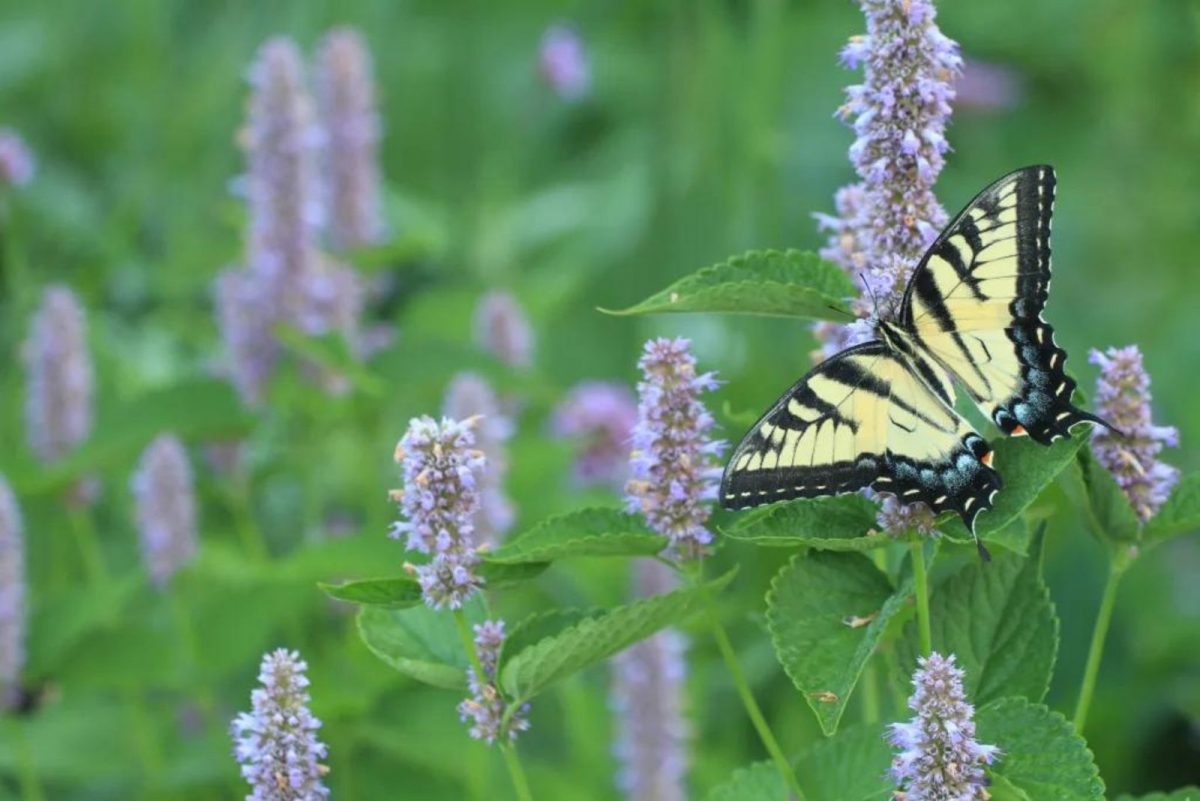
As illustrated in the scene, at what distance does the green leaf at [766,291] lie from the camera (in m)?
1.55

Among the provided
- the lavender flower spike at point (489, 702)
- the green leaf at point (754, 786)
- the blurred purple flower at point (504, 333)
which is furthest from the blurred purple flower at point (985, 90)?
the lavender flower spike at point (489, 702)

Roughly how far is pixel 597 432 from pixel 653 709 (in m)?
1.53

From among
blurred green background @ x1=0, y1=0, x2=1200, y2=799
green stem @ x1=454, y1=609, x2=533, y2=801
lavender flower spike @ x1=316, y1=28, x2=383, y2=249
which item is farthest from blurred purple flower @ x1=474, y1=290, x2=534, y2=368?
green stem @ x1=454, y1=609, x2=533, y2=801

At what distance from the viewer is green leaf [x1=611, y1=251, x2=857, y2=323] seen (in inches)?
61.1

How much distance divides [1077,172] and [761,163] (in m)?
2.57

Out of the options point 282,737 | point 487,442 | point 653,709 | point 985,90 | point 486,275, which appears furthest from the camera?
point 985,90

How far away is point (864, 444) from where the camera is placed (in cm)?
164

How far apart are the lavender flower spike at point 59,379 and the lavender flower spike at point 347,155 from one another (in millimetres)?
658

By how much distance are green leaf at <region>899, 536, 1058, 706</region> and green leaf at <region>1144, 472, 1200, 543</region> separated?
11 centimetres

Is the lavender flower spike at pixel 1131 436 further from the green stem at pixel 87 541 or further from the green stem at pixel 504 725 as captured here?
the green stem at pixel 87 541

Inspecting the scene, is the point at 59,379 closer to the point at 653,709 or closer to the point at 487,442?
the point at 487,442

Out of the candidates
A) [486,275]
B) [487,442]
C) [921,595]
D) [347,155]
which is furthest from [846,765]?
[486,275]

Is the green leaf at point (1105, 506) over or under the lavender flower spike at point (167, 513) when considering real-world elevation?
under

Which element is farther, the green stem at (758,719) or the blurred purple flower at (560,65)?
the blurred purple flower at (560,65)
